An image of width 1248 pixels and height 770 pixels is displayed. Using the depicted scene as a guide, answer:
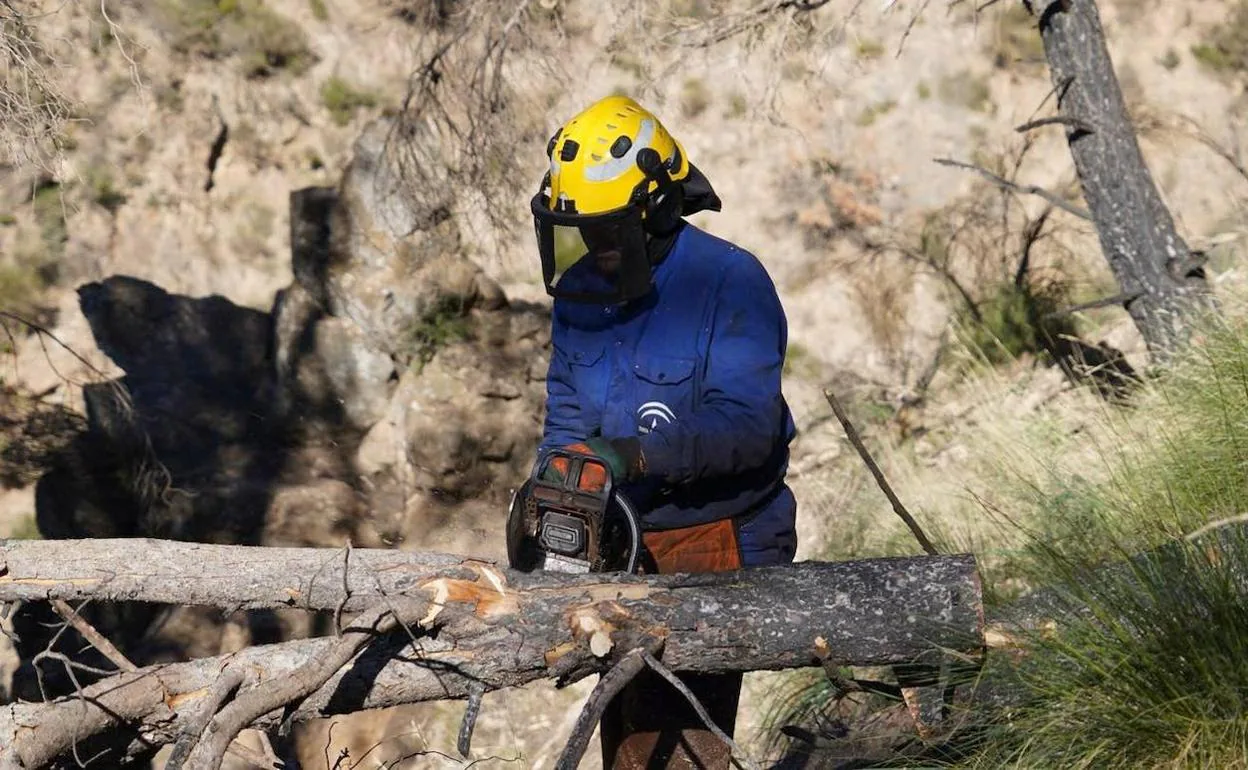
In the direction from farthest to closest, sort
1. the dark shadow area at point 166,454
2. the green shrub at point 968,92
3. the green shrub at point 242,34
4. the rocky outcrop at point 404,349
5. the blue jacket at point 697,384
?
the green shrub at point 242,34, the green shrub at point 968,92, the rocky outcrop at point 404,349, the dark shadow area at point 166,454, the blue jacket at point 697,384

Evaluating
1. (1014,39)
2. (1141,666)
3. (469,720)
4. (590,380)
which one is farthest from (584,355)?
(1014,39)

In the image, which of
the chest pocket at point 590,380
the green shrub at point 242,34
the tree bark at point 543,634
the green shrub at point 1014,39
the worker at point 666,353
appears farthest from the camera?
the green shrub at point 242,34

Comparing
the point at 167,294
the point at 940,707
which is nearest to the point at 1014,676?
the point at 940,707

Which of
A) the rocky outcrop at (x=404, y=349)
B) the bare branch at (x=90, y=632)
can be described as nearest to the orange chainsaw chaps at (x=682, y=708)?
the bare branch at (x=90, y=632)

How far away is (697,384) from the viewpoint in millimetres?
3250

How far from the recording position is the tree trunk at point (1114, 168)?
5750 millimetres

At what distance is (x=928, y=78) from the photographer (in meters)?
8.60

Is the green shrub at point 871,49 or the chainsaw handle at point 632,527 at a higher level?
the green shrub at point 871,49

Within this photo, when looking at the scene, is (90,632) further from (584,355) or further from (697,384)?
(697,384)

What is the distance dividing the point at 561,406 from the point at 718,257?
2.23ft

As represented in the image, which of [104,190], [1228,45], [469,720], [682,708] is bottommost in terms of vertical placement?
[682,708]

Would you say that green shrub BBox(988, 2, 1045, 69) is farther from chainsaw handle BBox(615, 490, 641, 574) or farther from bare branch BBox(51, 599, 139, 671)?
bare branch BBox(51, 599, 139, 671)

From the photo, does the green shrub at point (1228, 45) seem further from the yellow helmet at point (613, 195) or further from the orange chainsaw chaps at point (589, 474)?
the orange chainsaw chaps at point (589, 474)

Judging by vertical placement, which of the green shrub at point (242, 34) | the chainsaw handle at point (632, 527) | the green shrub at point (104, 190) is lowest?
the chainsaw handle at point (632, 527)
